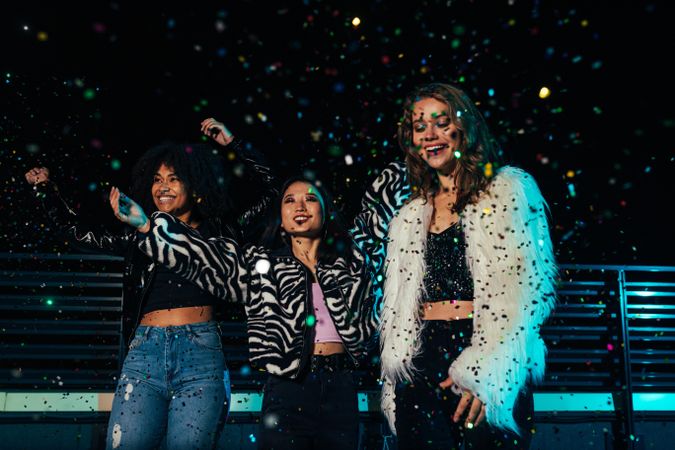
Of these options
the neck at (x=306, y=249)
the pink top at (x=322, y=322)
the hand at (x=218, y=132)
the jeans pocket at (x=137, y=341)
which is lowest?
the jeans pocket at (x=137, y=341)

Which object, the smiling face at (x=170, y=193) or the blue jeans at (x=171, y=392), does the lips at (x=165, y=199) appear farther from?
the blue jeans at (x=171, y=392)

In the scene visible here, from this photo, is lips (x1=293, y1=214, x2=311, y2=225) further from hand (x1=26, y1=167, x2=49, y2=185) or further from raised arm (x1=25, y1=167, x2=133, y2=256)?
hand (x1=26, y1=167, x2=49, y2=185)

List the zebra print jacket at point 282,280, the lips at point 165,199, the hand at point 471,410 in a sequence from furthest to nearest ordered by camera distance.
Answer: the lips at point 165,199 < the zebra print jacket at point 282,280 < the hand at point 471,410

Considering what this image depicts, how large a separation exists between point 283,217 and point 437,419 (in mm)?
1094

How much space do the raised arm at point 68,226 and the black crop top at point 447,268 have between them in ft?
4.92

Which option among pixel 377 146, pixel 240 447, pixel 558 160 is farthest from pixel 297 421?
pixel 558 160

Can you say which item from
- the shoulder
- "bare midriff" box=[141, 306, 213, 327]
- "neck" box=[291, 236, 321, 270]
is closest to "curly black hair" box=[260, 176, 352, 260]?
"neck" box=[291, 236, 321, 270]

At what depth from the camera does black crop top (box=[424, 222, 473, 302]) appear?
1.89 meters

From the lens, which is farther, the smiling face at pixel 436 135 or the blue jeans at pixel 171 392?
the blue jeans at pixel 171 392

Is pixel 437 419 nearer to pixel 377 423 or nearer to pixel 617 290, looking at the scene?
pixel 377 423

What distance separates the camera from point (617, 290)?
459 cm

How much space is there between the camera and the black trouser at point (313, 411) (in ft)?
7.36

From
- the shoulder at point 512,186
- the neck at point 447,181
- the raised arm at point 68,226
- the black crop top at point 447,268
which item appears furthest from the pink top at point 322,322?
the raised arm at point 68,226

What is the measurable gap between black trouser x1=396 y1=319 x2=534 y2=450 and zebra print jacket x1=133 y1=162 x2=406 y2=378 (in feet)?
1.62
